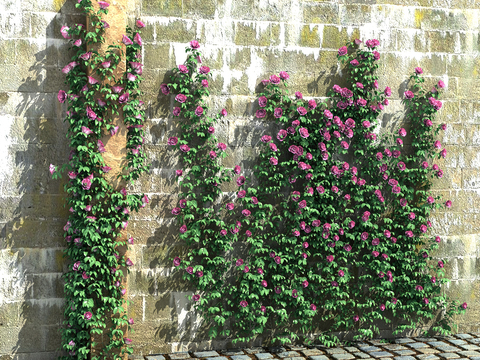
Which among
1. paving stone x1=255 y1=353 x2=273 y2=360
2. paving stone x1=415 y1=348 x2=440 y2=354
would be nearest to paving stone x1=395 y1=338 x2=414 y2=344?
paving stone x1=415 y1=348 x2=440 y2=354

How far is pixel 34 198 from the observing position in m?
4.18

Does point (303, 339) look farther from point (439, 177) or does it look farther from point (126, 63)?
point (126, 63)

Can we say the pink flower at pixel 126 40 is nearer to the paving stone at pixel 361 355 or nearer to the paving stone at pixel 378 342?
the paving stone at pixel 361 355

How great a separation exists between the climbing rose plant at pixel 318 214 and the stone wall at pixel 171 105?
15cm

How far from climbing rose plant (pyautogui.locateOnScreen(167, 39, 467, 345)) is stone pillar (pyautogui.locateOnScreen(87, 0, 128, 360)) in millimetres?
458

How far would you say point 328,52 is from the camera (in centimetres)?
477

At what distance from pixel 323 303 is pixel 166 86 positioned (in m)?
2.54

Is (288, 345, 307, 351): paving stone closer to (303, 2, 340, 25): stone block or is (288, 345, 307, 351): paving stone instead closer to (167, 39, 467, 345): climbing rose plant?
(167, 39, 467, 345): climbing rose plant

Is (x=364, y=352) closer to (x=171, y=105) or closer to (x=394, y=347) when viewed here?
(x=394, y=347)

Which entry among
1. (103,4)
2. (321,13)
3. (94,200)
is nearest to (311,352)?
(94,200)

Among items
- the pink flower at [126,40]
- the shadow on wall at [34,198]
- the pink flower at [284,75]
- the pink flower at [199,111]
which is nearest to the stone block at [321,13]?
the pink flower at [284,75]

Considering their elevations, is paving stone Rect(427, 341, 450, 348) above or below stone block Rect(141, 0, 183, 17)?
below

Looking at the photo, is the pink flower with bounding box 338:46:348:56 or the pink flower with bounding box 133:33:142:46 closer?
the pink flower with bounding box 133:33:142:46

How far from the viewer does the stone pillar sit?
161 inches
